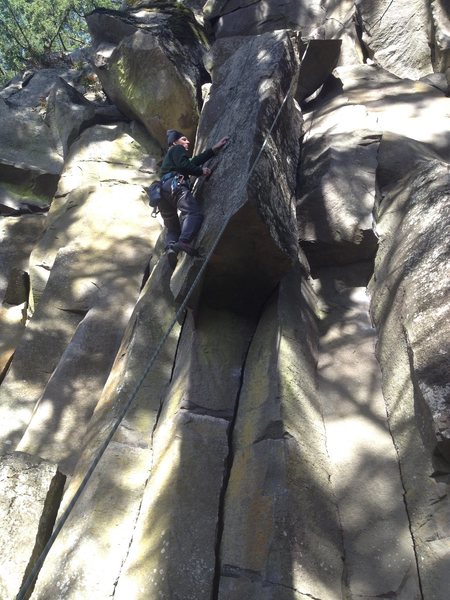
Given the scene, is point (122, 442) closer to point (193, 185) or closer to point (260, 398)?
point (260, 398)

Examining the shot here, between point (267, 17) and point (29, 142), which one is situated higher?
point (267, 17)

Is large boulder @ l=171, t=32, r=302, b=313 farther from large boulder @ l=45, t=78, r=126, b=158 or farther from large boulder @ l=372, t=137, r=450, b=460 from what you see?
large boulder @ l=45, t=78, r=126, b=158

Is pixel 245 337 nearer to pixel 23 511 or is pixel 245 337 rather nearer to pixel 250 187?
pixel 250 187

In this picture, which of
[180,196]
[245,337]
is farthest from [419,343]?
[180,196]

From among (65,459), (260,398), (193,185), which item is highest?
(193,185)

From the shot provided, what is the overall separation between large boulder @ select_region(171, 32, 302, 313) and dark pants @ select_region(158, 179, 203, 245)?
0.10m

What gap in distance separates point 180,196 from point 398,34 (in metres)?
5.88

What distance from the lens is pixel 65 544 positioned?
4699mm

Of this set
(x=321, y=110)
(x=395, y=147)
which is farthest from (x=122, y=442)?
(x=321, y=110)

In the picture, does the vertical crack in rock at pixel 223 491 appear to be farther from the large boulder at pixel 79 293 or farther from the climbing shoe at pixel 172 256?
the large boulder at pixel 79 293

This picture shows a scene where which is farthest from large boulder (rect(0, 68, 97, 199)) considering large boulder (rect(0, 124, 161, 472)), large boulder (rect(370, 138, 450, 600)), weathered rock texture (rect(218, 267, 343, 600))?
weathered rock texture (rect(218, 267, 343, 600))

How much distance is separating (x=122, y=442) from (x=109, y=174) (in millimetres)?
5163

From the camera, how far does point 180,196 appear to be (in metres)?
6.52

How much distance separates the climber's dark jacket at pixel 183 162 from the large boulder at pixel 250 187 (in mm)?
154
